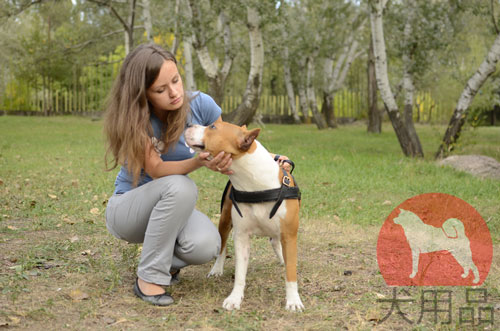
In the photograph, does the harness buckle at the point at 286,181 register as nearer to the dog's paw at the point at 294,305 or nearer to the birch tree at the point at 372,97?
the dog's paw at the point at 294,305

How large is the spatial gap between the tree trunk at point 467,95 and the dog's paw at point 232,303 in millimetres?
7990

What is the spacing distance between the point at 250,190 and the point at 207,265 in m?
1.29

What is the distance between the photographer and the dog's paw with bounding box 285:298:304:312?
128 inches

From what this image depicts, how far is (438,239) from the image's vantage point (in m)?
4.94

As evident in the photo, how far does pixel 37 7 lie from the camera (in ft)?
63.7

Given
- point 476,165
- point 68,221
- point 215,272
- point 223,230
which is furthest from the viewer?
point 476,165

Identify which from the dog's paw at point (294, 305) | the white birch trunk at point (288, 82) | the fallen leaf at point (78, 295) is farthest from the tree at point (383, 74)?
the white birch trunk at point (288, 82)

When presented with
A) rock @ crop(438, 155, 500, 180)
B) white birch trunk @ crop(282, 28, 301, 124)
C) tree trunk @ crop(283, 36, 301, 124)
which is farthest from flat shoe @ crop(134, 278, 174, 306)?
tree trunk @ crop(283, 36, 301, 124)

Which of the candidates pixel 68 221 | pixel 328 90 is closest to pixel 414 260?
pixel 68 221

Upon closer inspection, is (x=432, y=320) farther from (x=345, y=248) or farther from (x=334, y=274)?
(x=345, y=248)

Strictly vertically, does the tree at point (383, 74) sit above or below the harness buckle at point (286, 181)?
above

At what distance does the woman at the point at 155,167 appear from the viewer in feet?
10.5

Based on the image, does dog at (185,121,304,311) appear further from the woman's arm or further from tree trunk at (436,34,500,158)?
tree trunk at (436,34,500,158)

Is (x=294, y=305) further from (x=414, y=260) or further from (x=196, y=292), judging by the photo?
(x=414, y=260)
